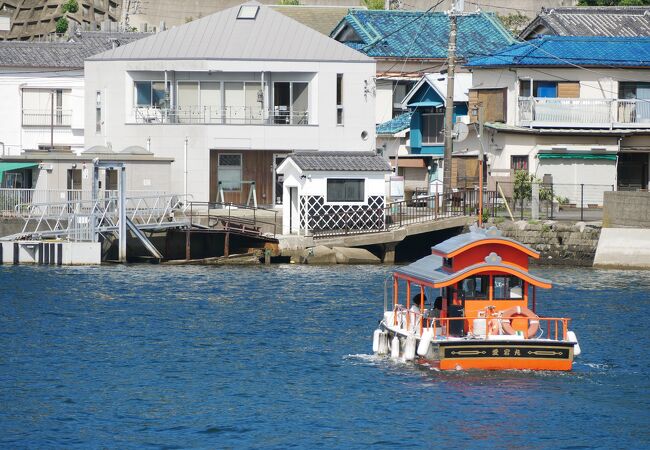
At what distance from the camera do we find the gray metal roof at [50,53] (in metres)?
78.1

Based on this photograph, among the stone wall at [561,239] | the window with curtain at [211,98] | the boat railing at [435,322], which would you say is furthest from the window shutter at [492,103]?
the boat railing at [435,322]

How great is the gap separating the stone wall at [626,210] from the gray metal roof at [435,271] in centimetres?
2248

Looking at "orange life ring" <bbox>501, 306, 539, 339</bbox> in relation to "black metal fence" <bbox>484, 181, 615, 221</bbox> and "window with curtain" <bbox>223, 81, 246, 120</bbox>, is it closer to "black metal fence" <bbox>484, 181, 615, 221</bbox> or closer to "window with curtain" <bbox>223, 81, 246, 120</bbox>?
"black metal fence" <bbox>484, 181, 615, 221</bbox>

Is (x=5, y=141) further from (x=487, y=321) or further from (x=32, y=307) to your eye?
(x=487, y=321)

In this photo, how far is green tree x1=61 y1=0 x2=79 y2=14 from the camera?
4306 inches

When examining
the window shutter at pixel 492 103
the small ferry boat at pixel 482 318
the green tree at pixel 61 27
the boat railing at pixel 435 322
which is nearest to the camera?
the small ferry boat at pixel 482 318

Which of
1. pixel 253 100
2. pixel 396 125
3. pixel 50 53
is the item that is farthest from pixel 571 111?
pixel 50 53

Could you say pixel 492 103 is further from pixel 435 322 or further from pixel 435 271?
pixel 435 322

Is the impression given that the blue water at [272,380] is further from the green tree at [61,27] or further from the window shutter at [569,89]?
the green tree at [61,27]

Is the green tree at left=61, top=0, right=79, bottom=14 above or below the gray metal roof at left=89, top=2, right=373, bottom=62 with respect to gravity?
above

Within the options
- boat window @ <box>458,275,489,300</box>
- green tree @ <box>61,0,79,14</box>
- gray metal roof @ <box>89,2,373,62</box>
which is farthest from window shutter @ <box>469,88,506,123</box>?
green tree @ <box>61,0,79,14</box>

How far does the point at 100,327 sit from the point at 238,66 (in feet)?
92.2

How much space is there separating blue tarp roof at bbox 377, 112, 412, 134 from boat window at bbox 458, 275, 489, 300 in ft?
145

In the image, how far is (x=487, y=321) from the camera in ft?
99.1
